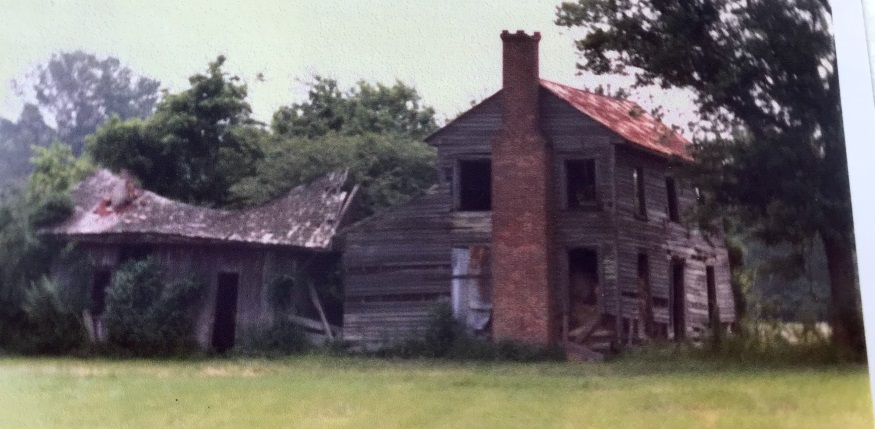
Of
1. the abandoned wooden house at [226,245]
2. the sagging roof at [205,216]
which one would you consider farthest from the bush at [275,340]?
the sagging roof at [205,216]

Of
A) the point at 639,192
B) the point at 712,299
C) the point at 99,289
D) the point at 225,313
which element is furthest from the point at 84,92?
the point at 712,299

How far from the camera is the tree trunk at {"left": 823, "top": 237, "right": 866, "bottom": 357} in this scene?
16.9ft

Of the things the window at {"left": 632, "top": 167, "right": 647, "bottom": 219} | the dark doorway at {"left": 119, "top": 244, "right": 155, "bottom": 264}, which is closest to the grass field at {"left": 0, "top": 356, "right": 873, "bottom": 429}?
the dark doorway at {"left": 119, "top": 244, "right": 155, "bottom": 264}

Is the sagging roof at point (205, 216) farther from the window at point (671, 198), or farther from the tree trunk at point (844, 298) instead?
the tree trunk at point (844, 298)

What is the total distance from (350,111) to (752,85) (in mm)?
2257

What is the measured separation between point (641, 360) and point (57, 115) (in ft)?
11.9

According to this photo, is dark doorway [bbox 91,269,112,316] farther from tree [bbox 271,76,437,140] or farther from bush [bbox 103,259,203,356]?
tree [bbox 271,76,437,140]

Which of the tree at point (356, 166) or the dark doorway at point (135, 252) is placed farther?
the dark doorway at point (135, 252)

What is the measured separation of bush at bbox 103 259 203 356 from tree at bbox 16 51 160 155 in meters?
0.86

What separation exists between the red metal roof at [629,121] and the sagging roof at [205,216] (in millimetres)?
1396

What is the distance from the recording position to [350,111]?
5.50 metres

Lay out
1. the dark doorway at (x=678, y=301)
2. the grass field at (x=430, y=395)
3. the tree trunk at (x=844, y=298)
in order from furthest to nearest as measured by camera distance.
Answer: the dark doorway at (x=678, y=301)
the tree trunk at (x=844, y=298)
the grass field at (x=430, y=395)

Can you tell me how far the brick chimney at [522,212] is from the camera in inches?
206

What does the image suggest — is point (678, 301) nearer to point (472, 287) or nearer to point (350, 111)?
point (472, 287)
